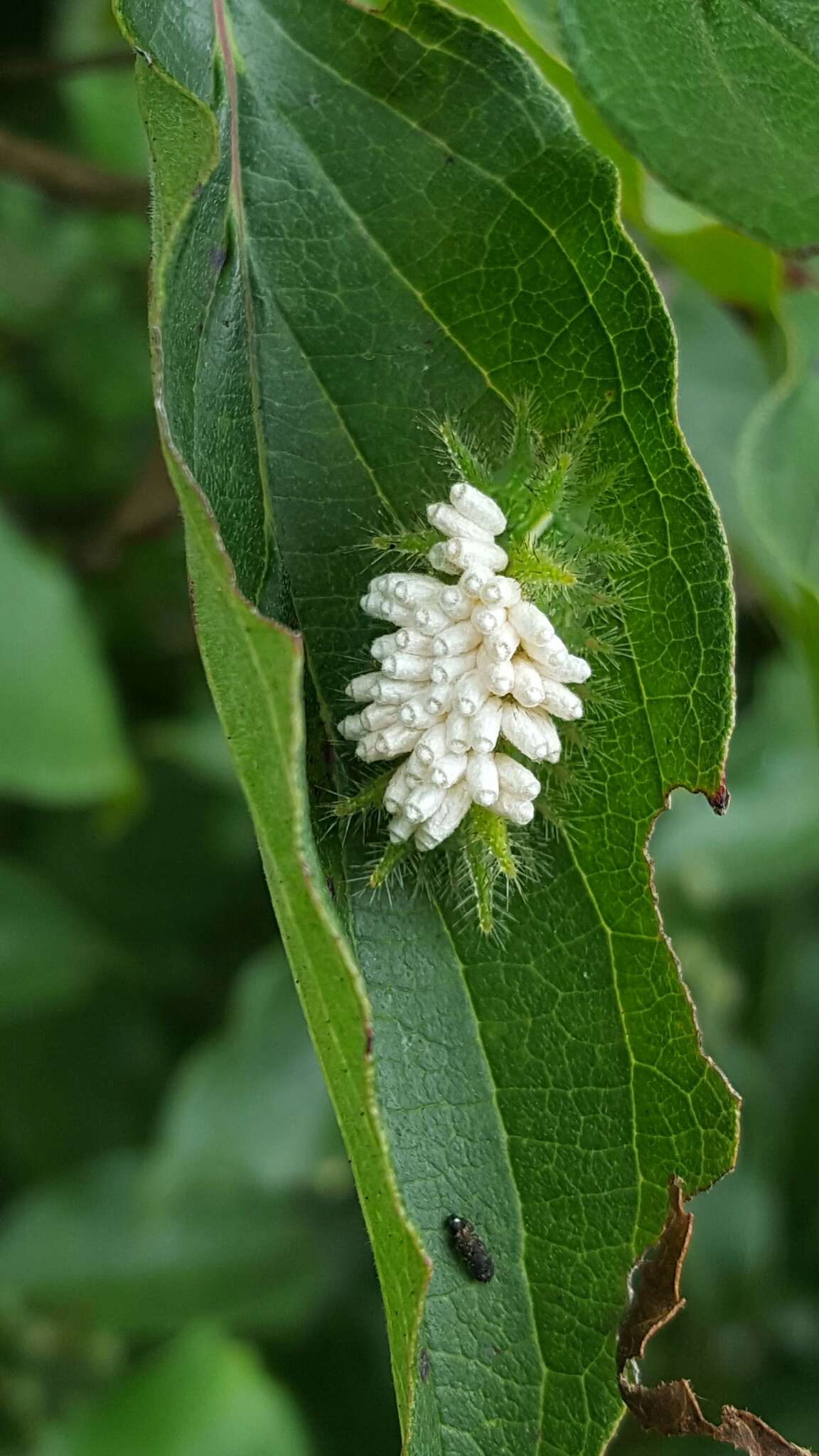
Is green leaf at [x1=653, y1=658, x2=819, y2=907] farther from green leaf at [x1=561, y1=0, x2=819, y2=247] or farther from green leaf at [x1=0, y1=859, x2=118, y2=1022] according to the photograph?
green leaf at [x1=561, y1=0, x2=819, y2=247]

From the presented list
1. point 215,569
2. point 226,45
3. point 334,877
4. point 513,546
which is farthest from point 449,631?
point 226,45

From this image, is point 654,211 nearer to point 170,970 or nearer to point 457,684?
point 457,684

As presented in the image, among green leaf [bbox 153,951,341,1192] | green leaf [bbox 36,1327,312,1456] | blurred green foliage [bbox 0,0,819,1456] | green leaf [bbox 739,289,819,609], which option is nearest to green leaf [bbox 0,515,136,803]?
blurred green foliage [bbox 0,0,819,1456]

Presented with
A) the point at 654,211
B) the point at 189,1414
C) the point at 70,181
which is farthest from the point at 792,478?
the point at 189,1414

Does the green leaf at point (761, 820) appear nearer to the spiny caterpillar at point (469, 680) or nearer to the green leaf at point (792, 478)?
the green leaf at point (792, 478)

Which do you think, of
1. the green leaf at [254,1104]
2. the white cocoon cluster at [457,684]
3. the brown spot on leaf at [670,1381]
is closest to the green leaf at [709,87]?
the white cocoon cluster at [457,684]

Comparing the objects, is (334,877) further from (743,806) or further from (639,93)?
(743,806)

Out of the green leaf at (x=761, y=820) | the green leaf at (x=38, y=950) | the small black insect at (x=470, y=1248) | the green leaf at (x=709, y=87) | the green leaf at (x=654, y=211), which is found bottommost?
the green leaf at (x=38, y=950)
